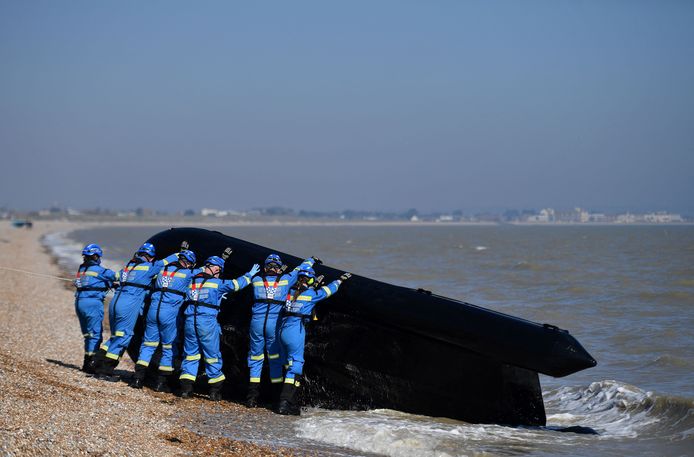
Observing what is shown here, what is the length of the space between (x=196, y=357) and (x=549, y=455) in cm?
504

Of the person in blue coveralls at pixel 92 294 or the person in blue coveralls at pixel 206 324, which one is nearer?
the person in blue coveralls at pixel 206 324

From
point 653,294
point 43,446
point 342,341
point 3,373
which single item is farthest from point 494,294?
point 43,446

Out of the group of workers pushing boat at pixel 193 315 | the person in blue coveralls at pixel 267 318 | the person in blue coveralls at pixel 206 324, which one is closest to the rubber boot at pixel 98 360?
the group of workers pushing boat at pixel 193 315

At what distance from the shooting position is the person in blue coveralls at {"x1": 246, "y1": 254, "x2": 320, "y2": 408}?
11.7 meters

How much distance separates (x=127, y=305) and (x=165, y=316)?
74cm

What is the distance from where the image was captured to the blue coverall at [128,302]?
12.5 meters

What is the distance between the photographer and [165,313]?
12.2 m

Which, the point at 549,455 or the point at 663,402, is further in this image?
the point at 663,402

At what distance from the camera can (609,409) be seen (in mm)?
13383

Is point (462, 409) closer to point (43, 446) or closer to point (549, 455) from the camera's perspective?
point (549, 455)

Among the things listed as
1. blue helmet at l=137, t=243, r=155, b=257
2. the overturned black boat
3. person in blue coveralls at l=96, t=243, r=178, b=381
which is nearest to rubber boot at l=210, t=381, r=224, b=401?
the overturned black boat

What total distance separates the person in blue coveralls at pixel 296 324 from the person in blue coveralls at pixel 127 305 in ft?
7.11

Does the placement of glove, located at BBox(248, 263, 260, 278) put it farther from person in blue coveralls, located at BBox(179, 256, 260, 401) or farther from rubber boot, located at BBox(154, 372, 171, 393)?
rubber boot, located at BBox(154, 372, 171, 393)

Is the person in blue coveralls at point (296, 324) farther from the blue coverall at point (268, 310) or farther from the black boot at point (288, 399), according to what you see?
the blue coverall at point (268, 310)
